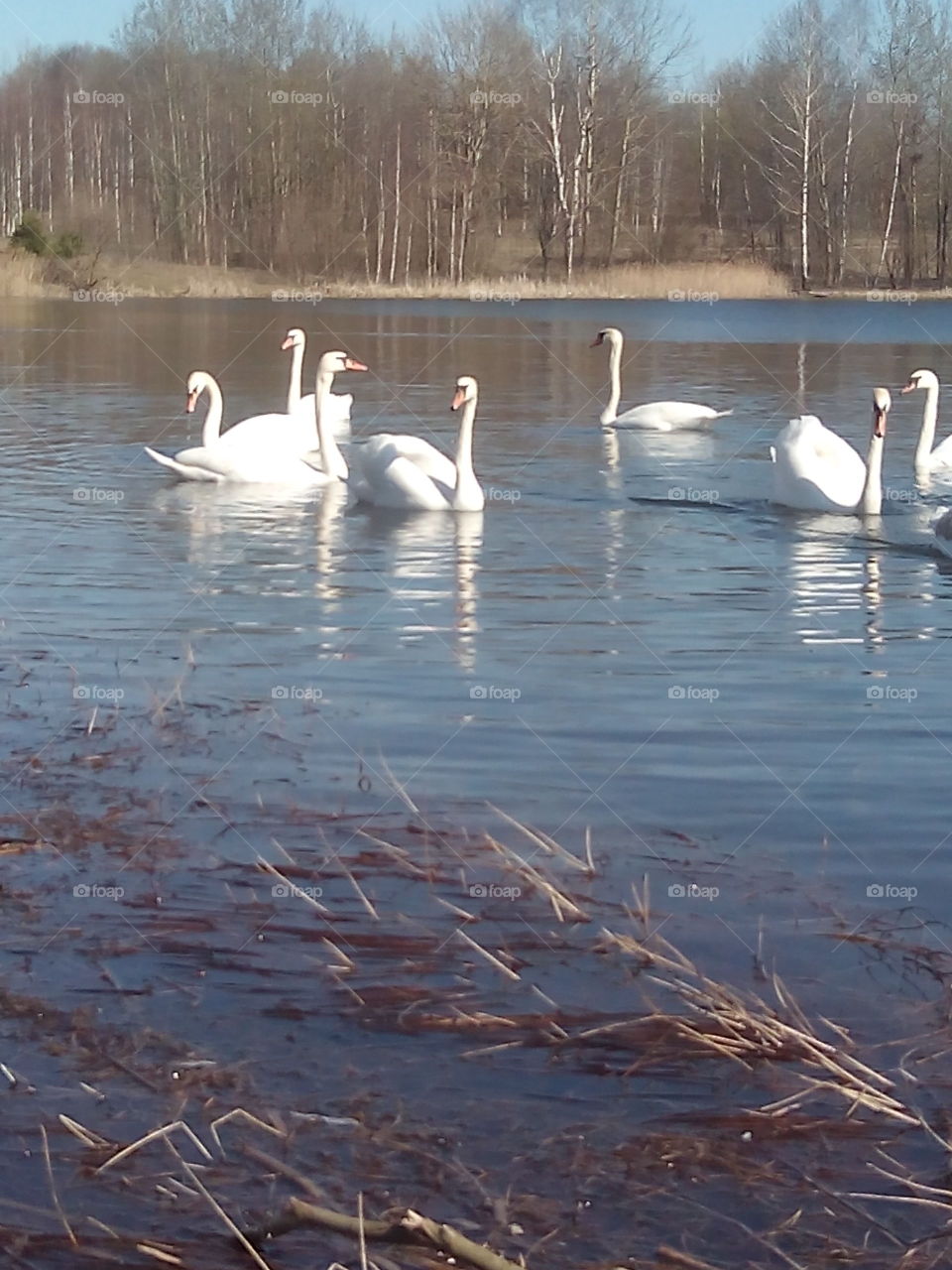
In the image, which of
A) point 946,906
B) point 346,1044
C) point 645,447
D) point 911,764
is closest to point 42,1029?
point 346,1044

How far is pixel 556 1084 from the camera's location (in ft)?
13.1

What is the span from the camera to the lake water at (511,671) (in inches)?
216

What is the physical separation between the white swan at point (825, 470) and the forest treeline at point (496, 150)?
3708 cm

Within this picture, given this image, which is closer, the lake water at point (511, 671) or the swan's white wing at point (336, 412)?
the lake water at point (511, 671)

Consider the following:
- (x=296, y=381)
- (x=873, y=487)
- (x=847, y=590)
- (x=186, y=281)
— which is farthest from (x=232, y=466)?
(x=186, y=281)

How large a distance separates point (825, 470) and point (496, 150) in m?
44.4

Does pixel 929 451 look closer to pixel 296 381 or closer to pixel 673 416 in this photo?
pixel 673 416

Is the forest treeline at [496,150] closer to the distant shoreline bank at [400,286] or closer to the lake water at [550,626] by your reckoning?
the distant shoreline bank at [400,286]

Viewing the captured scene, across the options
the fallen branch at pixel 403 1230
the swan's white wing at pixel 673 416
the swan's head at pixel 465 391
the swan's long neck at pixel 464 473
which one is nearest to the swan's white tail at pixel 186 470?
the swan's head at pixel 465 391

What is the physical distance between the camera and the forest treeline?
51.5 meters

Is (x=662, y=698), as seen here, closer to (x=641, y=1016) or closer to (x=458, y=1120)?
(x=641, y=1016)

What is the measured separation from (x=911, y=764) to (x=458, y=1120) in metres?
3.10

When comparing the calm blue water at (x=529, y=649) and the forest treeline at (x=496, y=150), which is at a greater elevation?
the forest treeline at (x=496, y=150)

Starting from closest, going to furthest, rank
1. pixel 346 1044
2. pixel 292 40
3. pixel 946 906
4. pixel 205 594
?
pixel 346 1044, pixel 946 906, pixel 205 594, pixel 292 40
